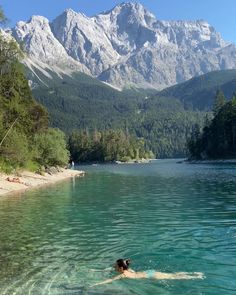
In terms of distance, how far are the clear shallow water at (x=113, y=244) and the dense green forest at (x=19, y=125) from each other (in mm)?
27200

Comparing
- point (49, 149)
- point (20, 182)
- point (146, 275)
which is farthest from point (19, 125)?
point (146, 275)

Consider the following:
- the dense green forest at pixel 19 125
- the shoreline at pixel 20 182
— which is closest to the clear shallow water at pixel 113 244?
the shoreline at pixel 20 182

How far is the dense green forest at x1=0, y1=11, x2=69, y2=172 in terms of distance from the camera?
231 feet

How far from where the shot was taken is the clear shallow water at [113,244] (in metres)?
20.2

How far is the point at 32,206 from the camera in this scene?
49.8 meters

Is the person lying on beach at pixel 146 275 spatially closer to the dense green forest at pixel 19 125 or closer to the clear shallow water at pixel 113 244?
the clear shallow water at pixel 113 244

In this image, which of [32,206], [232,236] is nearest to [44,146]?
[32,206]

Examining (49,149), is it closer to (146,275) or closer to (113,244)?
(113,244)

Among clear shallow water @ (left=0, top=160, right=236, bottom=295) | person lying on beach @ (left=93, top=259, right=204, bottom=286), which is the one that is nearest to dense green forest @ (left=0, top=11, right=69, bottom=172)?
clear shallow water @ (left=0, top=160, right=236, bottom=295)

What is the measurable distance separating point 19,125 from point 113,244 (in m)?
69.6

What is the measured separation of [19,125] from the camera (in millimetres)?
94625

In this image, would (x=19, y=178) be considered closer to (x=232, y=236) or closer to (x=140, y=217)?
(x=140, y=217)

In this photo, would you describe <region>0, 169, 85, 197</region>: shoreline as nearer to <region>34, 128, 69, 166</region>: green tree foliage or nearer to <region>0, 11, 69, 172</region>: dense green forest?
<region>0, 11, 69, 172</region>: dense green forest

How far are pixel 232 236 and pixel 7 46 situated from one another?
4718 cm
